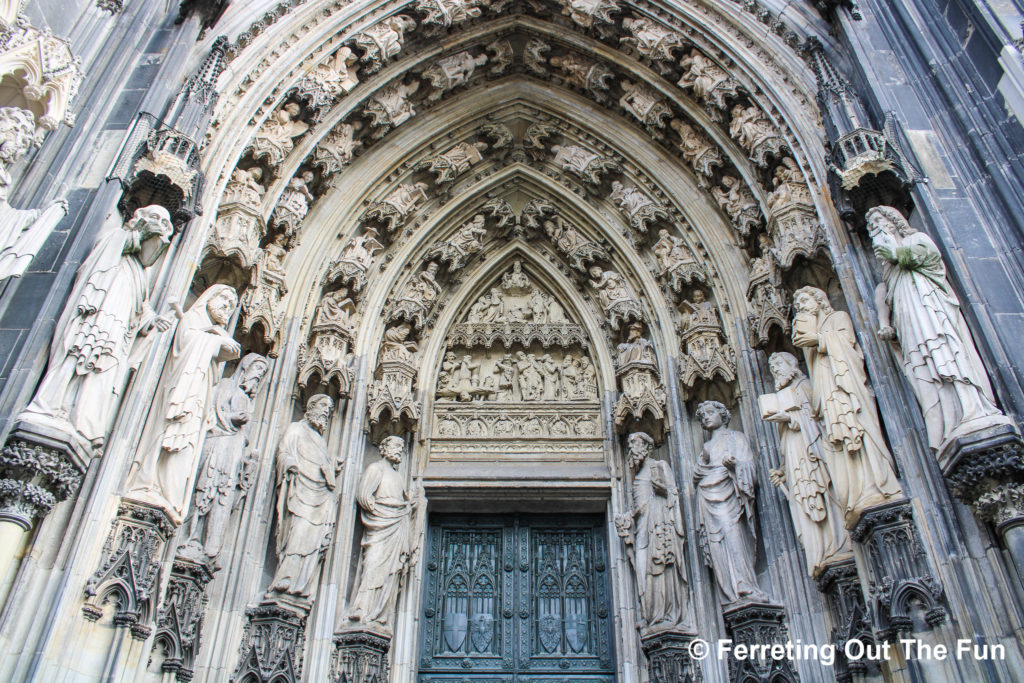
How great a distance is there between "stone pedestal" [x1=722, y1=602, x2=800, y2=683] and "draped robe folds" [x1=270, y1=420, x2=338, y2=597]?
10.7 ft

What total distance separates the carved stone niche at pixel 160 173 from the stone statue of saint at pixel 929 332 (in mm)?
4894

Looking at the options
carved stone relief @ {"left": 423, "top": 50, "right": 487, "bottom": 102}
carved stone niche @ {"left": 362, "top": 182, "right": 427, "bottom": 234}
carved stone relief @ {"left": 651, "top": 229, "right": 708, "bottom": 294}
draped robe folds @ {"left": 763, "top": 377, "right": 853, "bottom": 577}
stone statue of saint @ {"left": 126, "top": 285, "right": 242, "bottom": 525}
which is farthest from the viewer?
carved stone relief @ {"left": 423, "top": 50, "right": 487, "bottom": 102}

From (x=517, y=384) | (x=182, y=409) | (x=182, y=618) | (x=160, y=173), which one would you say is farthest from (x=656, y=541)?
(x=160, y=173)

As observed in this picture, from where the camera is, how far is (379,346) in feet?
26.4

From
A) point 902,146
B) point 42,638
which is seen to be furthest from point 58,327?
point 902,146

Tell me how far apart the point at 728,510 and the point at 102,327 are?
4823 mm

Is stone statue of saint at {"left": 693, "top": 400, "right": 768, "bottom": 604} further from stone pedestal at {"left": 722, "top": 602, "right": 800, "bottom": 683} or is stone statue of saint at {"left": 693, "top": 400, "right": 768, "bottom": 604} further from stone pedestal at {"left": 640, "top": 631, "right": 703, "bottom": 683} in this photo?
stone pedestal at {"left": 640, "top": 631, "right": 703, "bottom": 683}

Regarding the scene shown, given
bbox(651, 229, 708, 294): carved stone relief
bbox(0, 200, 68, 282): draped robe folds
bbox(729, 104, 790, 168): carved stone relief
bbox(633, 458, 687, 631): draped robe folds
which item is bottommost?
bbox(633, 458, 687, 631): draped robe folds

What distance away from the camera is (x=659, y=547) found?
21.6ft

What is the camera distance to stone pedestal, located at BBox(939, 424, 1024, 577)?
4.23m

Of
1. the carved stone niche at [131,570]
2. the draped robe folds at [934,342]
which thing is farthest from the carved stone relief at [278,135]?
the draped robe folds at [934,342]

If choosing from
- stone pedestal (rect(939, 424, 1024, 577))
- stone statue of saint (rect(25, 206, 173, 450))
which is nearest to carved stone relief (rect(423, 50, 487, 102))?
stone statue of saint (rect(25, 206, 173, 450))

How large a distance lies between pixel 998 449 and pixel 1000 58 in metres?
3.39

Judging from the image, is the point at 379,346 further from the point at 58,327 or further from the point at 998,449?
the point at 998,449
